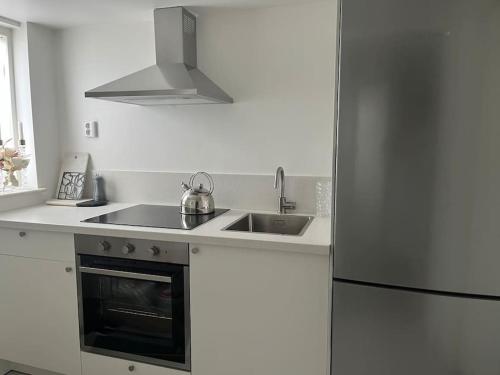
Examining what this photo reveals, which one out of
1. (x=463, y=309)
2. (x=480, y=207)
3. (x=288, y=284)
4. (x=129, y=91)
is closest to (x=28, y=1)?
(x=129, y=91)

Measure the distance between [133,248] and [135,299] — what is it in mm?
285

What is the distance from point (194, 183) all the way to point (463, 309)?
162 cm

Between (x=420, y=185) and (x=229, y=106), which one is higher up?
(x=229, y=106)

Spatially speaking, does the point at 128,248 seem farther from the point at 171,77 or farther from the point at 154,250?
the point at 171,77

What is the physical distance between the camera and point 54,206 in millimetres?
2416

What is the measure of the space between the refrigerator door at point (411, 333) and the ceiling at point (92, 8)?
63.4 inches

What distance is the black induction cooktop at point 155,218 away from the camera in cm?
186

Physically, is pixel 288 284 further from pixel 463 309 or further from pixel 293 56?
pixel 293 56

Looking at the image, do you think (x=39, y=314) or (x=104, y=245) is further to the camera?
(x=39, y=314)

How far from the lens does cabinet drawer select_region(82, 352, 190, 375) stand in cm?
180

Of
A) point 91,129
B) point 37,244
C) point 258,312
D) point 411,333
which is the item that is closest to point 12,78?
point 91,129

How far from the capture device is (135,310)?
1.88 m

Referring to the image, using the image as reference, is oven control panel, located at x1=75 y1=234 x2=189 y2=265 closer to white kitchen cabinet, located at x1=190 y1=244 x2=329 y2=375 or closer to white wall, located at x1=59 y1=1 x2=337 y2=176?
white kitchen cabinet, located at x1=190 y1=244 x2=329 y2=375

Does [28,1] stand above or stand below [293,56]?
above
